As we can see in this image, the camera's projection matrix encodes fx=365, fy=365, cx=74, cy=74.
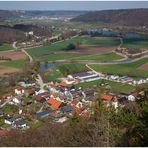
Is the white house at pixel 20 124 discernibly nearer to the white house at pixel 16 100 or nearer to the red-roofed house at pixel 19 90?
the white house at pixel 16 100

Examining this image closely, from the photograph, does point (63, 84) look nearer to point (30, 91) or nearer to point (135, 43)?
point (30, 91)

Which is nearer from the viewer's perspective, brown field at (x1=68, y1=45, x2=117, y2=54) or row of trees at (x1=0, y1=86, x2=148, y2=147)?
row of trees at (x1=0, y1=86, x2=148, y2=147)

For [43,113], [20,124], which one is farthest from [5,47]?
[20,124]

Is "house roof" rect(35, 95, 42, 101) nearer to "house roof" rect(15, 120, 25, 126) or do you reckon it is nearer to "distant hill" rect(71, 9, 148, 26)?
"house roof" rect(15, 120, 25, 126)

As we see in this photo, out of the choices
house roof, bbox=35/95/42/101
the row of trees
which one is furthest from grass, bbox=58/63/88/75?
the row of trees

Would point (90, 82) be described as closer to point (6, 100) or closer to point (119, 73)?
point (119, 73)

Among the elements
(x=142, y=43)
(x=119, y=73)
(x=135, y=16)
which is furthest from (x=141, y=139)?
(x=135, y=16)
